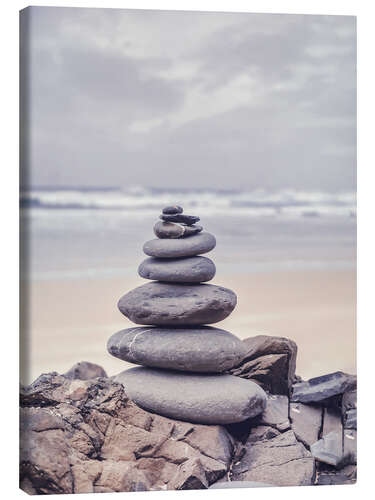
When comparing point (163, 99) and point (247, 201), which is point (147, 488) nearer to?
point (247, 201)

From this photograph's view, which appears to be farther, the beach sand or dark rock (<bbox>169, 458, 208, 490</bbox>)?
the beach sand

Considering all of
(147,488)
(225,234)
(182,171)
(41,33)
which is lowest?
(147,488)

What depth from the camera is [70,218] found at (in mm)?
8781

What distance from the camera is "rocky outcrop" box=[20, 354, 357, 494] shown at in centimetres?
821

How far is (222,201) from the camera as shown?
9203 millimetres

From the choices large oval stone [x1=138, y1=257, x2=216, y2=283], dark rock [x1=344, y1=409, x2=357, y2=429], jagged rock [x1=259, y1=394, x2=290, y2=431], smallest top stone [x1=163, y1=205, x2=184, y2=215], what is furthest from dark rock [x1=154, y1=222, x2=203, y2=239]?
dark rock [x1=344, y1=409, x2=357, y2=429]

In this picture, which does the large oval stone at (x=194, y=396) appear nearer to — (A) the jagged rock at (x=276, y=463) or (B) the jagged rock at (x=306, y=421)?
(A) the jagged rock at (x=276, y=463)

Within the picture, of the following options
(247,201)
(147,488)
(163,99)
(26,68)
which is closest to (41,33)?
(26,68)

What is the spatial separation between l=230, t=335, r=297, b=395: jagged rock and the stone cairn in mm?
→ 652

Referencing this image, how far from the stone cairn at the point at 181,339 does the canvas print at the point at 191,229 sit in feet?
0.07

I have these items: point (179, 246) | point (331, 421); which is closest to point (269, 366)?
point (331, 421)

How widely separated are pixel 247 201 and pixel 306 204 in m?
0.61

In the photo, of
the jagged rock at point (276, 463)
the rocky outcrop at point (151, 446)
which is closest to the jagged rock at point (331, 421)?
the rocky outcrop at point (151, 446)

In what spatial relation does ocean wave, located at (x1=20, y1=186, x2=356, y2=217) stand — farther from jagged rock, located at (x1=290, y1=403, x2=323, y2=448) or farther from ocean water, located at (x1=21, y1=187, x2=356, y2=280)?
jagged rock, located at (x1=290, y1=403, x2=323, y2=448)
